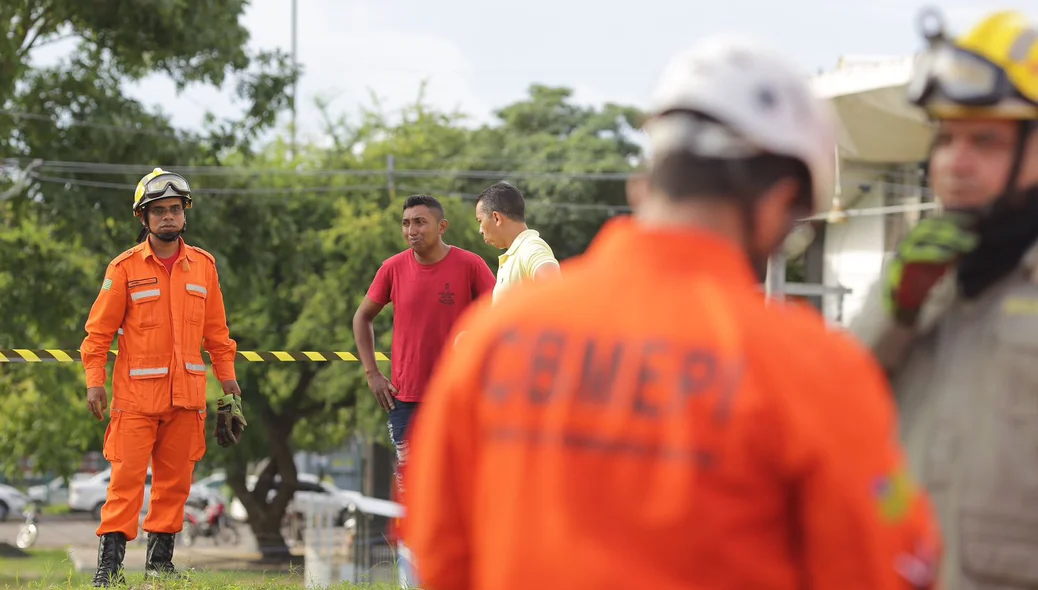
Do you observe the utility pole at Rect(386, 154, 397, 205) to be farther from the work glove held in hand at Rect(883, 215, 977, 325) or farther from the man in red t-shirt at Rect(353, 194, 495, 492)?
the work glove held in hand at Rect(883, 215, 977, 325)

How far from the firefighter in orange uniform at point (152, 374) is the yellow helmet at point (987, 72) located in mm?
5853

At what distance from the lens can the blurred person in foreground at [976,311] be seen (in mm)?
2523

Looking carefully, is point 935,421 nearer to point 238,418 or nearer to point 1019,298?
point 1019,298

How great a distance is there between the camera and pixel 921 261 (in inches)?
104

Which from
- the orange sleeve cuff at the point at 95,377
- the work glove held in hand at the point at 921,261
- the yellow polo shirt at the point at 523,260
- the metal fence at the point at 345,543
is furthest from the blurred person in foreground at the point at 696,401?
the metal fence at the point at 345,543

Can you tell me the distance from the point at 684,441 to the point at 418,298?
6.18m

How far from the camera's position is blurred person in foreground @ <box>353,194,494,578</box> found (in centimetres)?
794

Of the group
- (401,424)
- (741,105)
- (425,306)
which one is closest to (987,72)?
(741,105)

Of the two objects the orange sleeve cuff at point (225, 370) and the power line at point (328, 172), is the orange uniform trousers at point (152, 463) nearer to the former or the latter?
the orange sleeve cuff at point (225, 370)

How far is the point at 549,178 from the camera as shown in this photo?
43812 millimetres

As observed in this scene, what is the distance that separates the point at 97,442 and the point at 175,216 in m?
31.7

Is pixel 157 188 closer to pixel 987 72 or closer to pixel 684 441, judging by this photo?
pixel 987 72

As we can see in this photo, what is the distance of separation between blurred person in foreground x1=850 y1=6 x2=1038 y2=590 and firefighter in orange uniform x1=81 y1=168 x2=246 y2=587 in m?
5.78

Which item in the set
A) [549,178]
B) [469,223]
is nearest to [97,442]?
[469,223]
